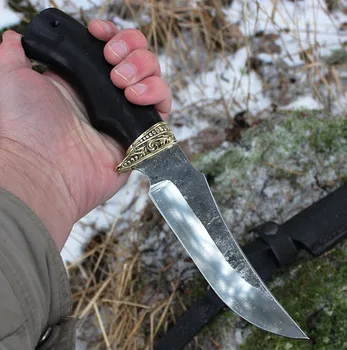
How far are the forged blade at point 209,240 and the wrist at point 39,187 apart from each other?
8.7 inches

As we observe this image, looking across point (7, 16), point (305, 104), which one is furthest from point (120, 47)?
point (7, 16)

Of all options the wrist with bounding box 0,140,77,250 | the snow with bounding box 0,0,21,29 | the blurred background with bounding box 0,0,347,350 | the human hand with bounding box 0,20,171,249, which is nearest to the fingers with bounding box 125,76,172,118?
the human hand with bounding box 0,20,171,249

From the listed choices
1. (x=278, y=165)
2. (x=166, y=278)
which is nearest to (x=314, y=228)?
(x=278, y=165)

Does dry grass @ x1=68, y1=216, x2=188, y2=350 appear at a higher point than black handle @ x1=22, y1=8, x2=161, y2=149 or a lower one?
lower

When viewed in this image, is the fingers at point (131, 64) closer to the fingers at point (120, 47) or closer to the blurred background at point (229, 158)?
the fingers at point (120, 47)

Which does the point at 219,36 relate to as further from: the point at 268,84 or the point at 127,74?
the point at 127,74

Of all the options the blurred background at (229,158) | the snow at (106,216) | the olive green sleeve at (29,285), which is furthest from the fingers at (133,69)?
the snow at (106,216)

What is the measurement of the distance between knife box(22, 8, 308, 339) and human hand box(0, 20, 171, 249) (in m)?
0.04

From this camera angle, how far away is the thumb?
1.28m

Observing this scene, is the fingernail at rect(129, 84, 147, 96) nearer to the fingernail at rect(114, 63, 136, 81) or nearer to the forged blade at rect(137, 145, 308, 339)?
the fingernail at rect(114, 63, 136, 81)

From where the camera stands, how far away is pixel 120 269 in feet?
5.62

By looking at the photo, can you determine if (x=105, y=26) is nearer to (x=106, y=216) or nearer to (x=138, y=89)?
(x=138, y=89)

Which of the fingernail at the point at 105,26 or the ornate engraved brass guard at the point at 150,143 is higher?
the fingernail at the point at 105,26

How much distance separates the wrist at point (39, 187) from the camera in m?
1.15
